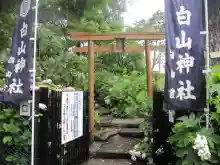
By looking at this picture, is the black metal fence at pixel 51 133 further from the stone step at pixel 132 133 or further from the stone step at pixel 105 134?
the stone step at pixel 132 133

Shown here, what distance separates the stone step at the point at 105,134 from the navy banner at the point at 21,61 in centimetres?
295

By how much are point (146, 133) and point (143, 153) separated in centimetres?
78

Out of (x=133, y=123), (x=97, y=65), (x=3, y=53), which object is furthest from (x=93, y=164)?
(x=97, y=65)

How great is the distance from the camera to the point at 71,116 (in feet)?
18.4

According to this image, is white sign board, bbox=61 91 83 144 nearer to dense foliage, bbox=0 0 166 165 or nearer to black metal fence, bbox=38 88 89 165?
black metal fence, bbox=38 88 89 165

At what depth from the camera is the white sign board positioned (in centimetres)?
537

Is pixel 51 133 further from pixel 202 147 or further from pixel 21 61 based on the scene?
pixel 202 147

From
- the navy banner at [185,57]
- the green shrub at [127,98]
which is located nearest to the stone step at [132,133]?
the green shrub at [127,98]

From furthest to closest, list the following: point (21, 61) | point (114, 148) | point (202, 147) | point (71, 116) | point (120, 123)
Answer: point (120, 123), point (114, 148), point (71, 116), point (21, 61), point (202, 147)

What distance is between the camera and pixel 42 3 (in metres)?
7.78

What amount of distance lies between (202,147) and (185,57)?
1.25m

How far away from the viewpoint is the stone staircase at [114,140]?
6.48 metres

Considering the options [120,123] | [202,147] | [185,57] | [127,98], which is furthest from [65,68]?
[202,147]

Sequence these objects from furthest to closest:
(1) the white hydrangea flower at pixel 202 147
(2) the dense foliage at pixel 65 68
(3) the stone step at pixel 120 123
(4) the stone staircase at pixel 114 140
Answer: (3) the stone step at pixel 120 123
(4) the stone staircase at pixel 114 140
(2) the dense foliage at pixel 65 68
(1) the white hydrangea flower at pixel 202 147
